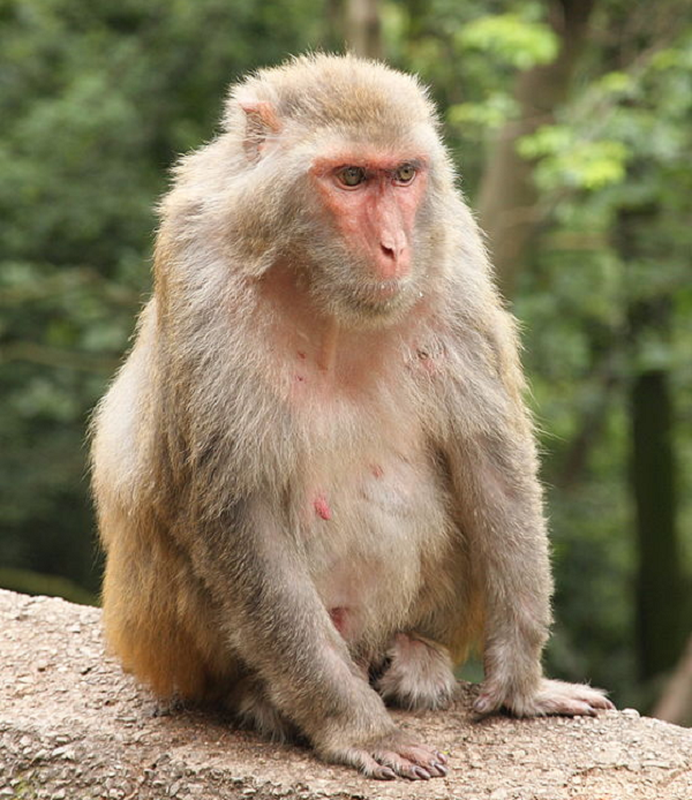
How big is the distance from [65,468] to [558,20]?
17.2 ft

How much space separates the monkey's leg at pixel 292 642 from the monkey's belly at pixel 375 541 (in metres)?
0.17

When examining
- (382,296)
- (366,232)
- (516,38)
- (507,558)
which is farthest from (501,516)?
(516,38)

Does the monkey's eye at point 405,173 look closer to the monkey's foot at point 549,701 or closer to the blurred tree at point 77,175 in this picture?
the monkey's foot at point 549,701

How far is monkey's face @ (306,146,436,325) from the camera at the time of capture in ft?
12.5

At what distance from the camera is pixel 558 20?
33.3 ft

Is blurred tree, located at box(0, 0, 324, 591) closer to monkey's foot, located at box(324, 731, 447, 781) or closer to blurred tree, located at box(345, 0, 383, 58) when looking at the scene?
blurred tree, located at box(345, 0, 383, 58)

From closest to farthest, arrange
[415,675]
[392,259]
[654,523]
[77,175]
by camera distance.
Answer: [392,259]
[415,675]
[77,175]
[654,523]

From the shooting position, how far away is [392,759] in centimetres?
411

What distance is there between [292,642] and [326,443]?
60 cm

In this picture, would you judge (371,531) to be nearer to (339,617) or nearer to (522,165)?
(339,617)

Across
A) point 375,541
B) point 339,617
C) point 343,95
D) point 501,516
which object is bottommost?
point 339,617

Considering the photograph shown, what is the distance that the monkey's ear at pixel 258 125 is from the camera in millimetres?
4031

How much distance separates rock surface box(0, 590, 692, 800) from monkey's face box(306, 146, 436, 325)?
1.38 metres

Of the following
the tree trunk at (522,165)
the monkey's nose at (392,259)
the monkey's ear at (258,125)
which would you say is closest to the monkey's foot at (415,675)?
the monkey's nose at (392,259)
